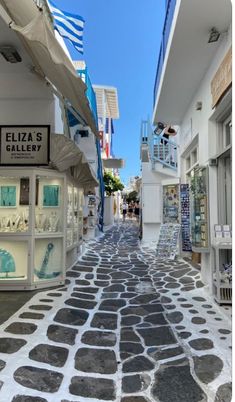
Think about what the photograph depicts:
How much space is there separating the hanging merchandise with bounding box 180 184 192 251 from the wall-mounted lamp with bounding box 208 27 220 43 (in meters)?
4.11

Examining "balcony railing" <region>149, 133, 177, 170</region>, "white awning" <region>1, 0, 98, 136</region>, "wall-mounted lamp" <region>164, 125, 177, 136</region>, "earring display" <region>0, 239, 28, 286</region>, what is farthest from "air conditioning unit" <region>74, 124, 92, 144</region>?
"white awning" <region>1, 0, 98, 136</region>

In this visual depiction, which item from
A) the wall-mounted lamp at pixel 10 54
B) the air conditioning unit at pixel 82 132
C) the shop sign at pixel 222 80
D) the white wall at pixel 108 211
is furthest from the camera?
the white wall at pixel 108 211

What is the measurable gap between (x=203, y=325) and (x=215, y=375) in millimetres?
1129

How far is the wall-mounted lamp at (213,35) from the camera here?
4.50m

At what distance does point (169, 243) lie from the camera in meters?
8.88

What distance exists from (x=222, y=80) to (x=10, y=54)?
11.8 feet

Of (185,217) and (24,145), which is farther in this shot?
(185,217)

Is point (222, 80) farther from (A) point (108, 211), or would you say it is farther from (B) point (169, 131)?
(A) point (108, 211)

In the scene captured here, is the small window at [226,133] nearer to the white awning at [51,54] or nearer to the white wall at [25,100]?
the white awning at [51,54]

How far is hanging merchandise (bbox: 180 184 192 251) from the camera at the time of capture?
8269 mm

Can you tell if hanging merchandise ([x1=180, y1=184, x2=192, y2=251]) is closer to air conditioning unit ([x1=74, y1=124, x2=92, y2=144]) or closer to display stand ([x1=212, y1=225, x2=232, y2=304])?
display stand ([x1=212, y1=225, x2=232, y2=304])

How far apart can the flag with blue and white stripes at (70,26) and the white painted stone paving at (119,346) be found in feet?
17.6

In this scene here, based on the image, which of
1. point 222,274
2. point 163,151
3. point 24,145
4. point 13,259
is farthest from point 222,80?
point 163,151

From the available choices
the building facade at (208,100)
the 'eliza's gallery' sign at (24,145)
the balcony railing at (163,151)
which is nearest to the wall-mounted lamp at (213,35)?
the building facade at (208,100)
